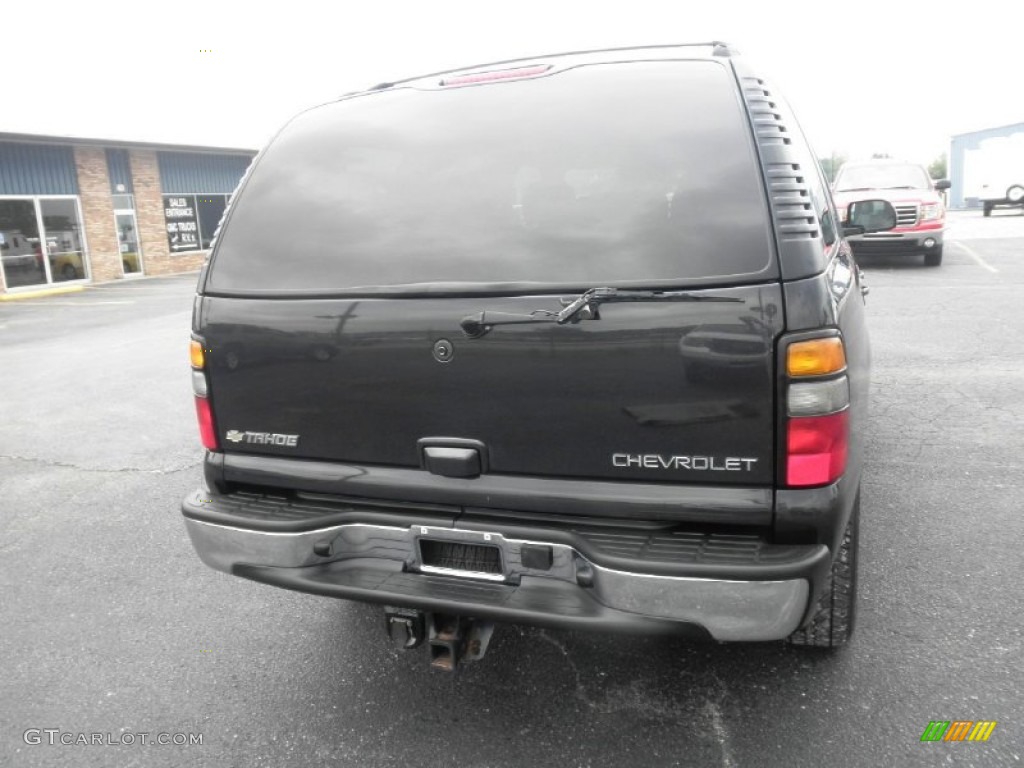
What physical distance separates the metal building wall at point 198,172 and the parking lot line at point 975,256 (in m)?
19.0

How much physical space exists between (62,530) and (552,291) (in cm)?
350

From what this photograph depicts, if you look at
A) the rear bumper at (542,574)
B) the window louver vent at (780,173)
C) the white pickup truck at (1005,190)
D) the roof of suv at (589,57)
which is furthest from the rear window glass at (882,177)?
the white pickup truck at (1005,190)

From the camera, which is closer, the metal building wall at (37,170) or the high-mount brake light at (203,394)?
the high-mount brake light at (203,394)

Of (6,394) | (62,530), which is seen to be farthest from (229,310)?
(6,394)

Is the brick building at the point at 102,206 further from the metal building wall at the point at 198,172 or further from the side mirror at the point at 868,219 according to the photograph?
the side mirror at the point at 868,219

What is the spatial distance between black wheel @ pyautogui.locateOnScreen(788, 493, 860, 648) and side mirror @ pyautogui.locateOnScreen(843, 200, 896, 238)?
2291 mm

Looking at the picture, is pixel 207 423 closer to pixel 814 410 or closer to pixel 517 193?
pixel 517 193

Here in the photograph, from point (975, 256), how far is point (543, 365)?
16.2 m

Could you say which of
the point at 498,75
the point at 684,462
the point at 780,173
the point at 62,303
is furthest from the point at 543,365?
the point at 62,303

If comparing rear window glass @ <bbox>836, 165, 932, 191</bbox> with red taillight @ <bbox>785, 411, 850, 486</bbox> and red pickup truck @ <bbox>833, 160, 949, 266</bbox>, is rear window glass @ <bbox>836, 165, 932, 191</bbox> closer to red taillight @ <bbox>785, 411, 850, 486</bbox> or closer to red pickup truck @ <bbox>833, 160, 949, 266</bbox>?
red pickup truck @ <bbox>833, 160, 949, 266</bbox>

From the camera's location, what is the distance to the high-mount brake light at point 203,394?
2.66 meters

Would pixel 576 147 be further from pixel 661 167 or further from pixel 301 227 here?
pixel 301 227

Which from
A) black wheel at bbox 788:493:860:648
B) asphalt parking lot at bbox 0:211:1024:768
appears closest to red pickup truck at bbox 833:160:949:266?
asphalt parking lot at bbox 0:211:1024:768

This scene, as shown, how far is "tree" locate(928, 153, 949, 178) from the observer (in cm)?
6150
